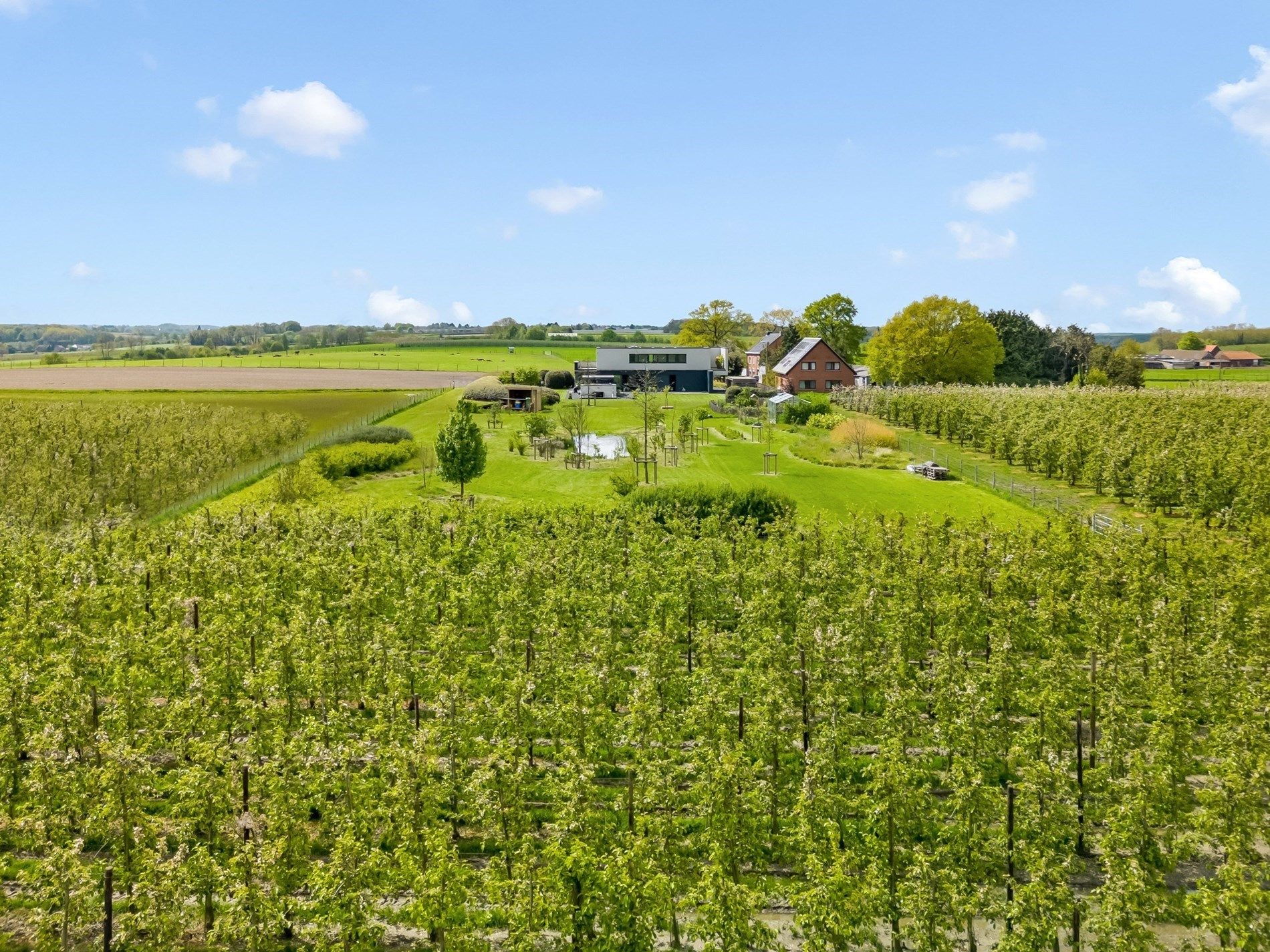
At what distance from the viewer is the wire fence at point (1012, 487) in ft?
118

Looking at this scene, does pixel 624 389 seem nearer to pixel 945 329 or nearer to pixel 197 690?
pixel 945 329

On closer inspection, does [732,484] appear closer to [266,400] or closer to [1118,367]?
[266,400]

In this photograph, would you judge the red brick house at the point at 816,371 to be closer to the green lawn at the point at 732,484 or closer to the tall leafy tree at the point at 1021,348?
the tall leafy tree at the point at 1021,348

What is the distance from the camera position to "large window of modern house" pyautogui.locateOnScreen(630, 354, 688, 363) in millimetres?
98481

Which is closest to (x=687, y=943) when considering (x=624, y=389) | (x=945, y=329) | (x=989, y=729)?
(x=989, y=729)

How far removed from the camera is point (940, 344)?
295 ft

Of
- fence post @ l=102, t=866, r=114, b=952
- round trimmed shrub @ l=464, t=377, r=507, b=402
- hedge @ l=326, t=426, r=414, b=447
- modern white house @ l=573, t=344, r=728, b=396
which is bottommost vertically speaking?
fence post @ l=102, t=866, r=114, b=952

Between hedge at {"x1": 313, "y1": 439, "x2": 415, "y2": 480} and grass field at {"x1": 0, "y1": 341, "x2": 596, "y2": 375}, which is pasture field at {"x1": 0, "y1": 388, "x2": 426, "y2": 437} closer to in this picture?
hedge at {"x1": 313, "y1": 439, "x2": 415, "y2": 480}

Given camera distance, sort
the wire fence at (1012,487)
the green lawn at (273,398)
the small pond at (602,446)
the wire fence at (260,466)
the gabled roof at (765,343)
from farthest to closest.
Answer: the gabled roof at (765,343)
the green lawn at (273,398)
the small pond at (602,446)
the wire fence at (260,466)
the wire fence at (1012,487)

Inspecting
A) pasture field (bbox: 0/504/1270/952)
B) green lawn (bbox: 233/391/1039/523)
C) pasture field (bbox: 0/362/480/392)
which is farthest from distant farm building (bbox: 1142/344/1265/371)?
pasture field (bbox: 0/504/1270/952)

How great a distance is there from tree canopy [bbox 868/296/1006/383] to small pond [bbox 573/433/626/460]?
149ft

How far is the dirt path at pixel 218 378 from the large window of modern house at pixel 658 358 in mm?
22951

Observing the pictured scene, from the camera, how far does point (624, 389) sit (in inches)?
3679

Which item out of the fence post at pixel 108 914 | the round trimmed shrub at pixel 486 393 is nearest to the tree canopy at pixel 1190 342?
the round trimmed shrub at pixel 486 393
